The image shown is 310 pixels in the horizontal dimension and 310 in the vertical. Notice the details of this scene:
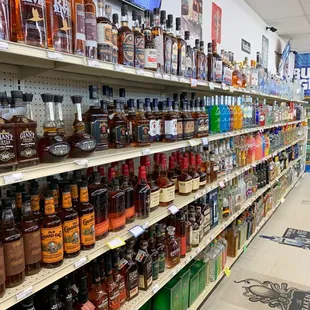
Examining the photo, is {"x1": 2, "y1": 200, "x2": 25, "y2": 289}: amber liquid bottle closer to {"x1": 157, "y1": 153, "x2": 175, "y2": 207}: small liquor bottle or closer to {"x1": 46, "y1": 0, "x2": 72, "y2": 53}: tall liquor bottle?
{"x1": 46, "y1": 0, "x2": 72, "y2": 53}: tall liquor bottle

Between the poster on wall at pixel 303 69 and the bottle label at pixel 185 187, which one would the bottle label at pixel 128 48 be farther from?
the poster on wall at pixel 303 69

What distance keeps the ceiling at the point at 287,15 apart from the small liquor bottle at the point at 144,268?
4.07m

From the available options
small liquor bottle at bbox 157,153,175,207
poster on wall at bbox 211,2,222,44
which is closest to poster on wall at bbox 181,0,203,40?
poster on wall at bbox 211,2,222,44

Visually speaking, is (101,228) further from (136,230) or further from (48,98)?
(48,98)

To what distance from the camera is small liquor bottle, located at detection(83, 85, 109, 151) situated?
1366 millimetres

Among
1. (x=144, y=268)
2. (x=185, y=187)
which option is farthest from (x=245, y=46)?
(x=144, y=268)

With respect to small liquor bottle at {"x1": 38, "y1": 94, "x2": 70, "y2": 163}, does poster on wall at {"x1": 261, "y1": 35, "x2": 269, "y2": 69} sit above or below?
above

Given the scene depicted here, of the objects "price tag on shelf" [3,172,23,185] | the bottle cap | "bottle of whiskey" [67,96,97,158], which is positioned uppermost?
the bottle cap

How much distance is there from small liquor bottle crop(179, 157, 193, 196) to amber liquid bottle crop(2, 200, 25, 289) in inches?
48.2

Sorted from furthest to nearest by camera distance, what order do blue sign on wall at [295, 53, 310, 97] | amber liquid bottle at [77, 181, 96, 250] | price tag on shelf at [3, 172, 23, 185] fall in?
blue sign on wall at [295, 53, 310, 97] < amber liquid bottle at [77, 181, 96, 250] < price tag on shelf at [3, 172, 23, 185]

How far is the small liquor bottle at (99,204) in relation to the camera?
1342 millimetres

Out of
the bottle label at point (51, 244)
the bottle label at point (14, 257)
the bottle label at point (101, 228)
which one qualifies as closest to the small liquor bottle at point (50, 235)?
the bottle label at point (51, 244)

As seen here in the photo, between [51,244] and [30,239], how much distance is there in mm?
89

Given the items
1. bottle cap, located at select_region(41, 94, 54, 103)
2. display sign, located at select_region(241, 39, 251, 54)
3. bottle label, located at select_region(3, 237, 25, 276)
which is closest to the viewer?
bottle label, located at select_region(3, 237, 25, 276)
